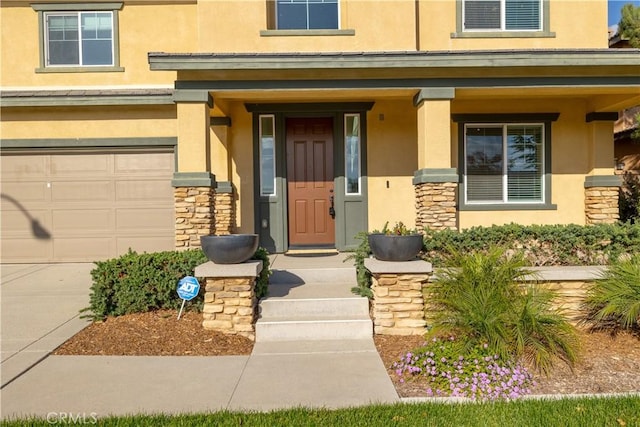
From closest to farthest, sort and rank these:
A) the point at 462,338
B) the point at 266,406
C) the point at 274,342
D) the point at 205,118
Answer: the point at 266,406, the point at 462,338, the point at 274,342, the point at 205,118

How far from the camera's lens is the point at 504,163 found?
29.8 ft

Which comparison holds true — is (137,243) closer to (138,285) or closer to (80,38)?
(138,285)

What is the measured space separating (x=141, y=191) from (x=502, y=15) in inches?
325

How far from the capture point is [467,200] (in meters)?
9.04

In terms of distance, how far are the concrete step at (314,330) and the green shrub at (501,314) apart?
2.96 ft

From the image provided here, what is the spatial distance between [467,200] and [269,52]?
5.00 meters

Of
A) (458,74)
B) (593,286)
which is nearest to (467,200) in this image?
(458,74)

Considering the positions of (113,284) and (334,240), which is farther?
(334,240)

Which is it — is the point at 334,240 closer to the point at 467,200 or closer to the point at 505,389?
the point at 467,200

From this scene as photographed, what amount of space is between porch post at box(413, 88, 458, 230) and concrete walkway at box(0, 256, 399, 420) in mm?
3211

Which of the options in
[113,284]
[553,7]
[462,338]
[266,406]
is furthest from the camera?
[553,7]

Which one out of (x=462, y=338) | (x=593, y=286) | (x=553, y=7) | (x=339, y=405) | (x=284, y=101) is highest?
(x=553, y=7)

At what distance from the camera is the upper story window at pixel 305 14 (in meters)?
8.35

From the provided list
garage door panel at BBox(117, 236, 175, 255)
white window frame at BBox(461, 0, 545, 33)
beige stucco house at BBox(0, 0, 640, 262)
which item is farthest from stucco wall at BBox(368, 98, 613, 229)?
garage door panel at BBox(117, 236, 175, 255)
